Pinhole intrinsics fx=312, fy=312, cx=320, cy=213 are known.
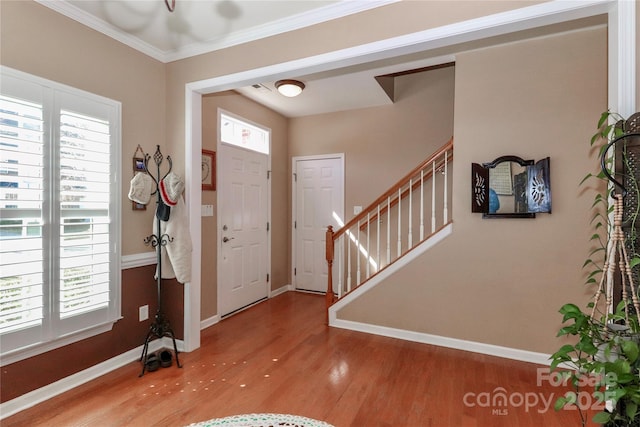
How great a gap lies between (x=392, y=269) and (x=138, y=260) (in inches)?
92.8

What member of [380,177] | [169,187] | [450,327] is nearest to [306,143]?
[380,177]

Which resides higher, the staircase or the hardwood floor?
the staircase

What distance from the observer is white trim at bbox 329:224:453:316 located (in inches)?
117

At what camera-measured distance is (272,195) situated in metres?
4.63

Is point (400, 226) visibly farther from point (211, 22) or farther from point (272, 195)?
point (211, 22)

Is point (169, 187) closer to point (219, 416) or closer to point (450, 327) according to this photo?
point (219, 416)

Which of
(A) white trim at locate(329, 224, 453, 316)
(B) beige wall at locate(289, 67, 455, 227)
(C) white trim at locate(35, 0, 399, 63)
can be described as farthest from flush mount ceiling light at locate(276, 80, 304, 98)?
(A) white trim at locate(329, 224, 453, 316)

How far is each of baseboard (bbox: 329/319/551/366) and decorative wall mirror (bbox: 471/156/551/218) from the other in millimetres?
1172

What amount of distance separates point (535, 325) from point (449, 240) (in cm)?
97

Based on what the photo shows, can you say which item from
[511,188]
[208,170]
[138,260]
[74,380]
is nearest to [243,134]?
[208,170]

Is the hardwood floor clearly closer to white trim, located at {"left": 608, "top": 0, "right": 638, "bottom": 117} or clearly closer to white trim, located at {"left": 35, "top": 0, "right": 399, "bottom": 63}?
white trim, located at {"left": 608, "top": 0, "right": 638, "bottom": 117}

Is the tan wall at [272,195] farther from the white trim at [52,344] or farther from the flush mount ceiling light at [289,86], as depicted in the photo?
the white trim at [52,344]

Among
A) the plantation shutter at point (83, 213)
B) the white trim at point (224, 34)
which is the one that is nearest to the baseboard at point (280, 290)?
the plantation shutter at point (83, 213)

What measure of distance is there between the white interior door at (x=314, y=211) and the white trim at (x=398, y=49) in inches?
84.1
